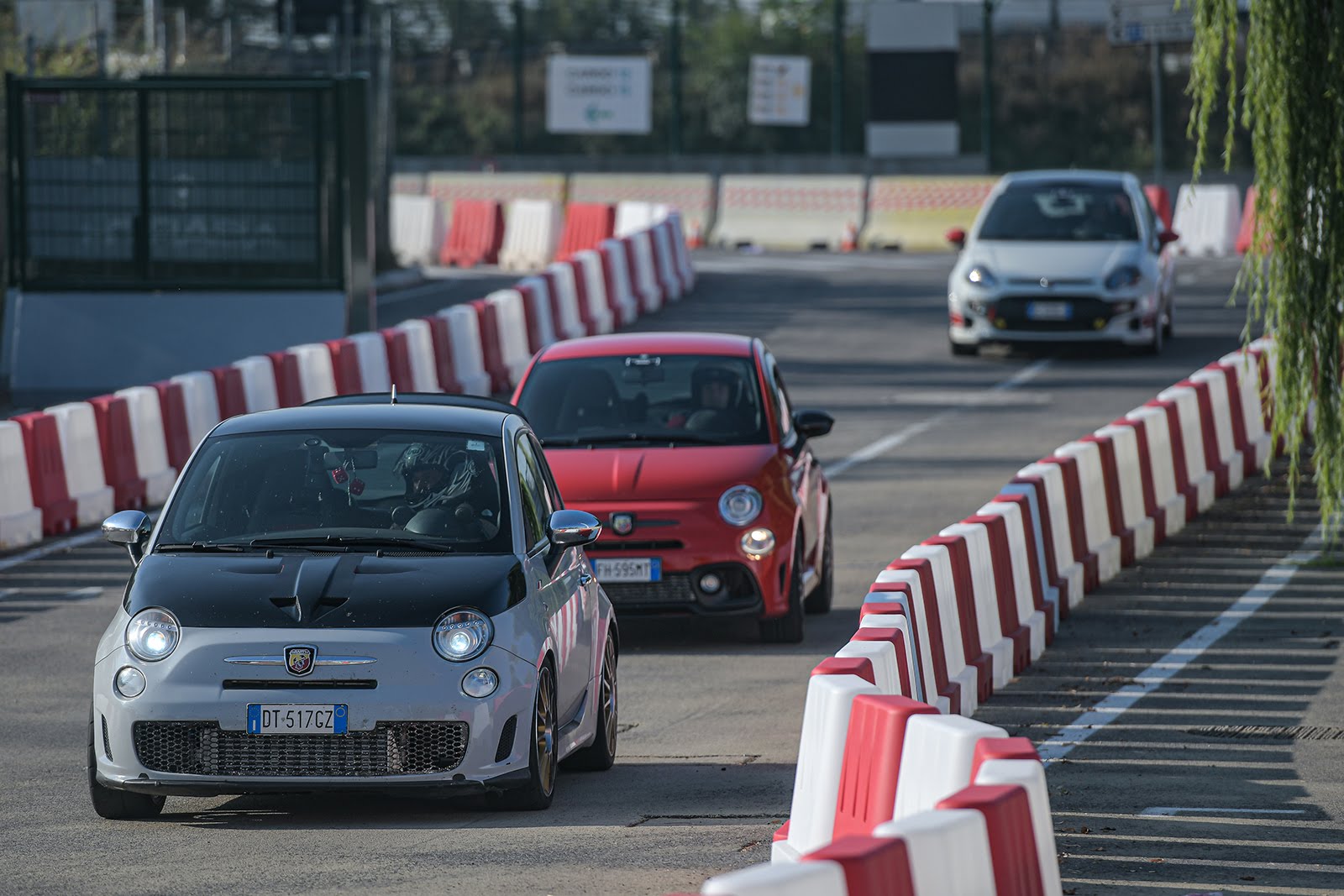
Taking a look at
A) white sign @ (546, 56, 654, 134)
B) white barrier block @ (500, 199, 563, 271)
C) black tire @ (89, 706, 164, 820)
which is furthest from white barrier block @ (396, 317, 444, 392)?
white sign @ (546, 56, 654, 134)

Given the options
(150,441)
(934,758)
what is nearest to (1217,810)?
(934,758)

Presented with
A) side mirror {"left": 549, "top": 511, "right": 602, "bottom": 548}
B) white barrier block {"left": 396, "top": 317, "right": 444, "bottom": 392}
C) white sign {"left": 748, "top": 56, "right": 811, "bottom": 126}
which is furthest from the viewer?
white sign {"left": 748, "top": 56, "right": 811, "bottom": 126}

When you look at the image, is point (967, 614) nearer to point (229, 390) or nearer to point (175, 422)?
point (175, 422)

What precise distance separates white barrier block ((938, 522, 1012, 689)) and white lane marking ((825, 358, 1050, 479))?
778cm

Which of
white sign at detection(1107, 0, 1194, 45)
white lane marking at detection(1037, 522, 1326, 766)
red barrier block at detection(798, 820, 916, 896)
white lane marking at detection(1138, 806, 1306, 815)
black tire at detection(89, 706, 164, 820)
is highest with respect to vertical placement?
white sign at detection(1107, 0, 1194, 45)

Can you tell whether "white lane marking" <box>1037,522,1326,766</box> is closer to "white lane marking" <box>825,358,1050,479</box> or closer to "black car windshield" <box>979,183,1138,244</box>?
"white lane marking" <box>825,358,1050,479</box>

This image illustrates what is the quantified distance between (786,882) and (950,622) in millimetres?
6190

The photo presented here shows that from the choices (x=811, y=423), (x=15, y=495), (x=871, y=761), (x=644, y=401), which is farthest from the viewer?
(x=15, y=495)

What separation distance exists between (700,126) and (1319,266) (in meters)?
57.7

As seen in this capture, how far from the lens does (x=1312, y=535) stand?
1716 cm

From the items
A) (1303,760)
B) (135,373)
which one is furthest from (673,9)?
(1303,760)

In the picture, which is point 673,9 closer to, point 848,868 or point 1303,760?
point 1303,760

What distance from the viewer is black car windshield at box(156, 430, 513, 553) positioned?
9336mm

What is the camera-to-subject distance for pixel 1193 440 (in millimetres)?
17969
